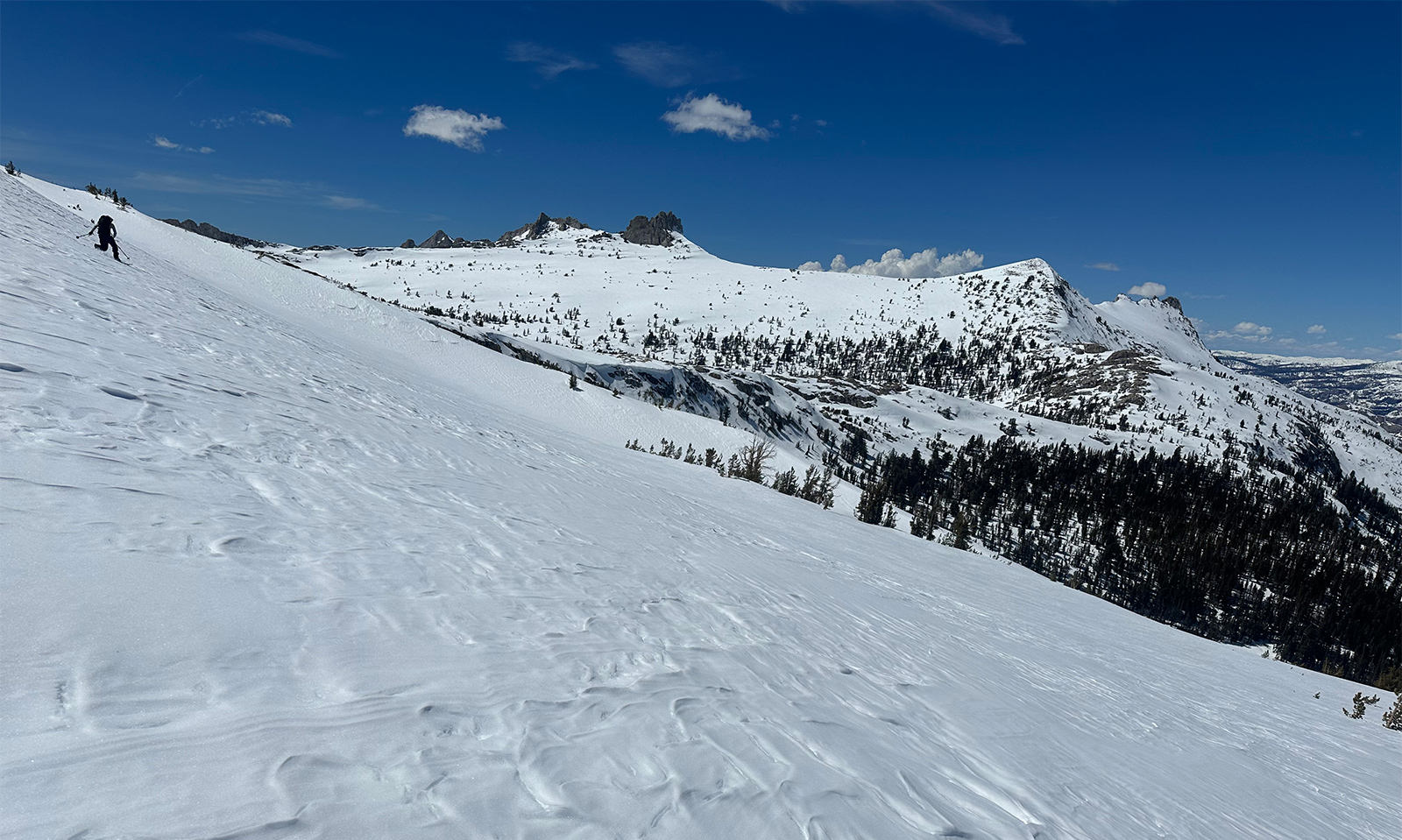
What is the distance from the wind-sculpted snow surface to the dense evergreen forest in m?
15.5

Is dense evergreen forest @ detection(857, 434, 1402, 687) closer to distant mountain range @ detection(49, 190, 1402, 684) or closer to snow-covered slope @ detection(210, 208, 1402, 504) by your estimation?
distant mountain range @ detection(49, 190, 1402, 684)

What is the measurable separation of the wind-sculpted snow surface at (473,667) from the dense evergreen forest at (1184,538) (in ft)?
51.0

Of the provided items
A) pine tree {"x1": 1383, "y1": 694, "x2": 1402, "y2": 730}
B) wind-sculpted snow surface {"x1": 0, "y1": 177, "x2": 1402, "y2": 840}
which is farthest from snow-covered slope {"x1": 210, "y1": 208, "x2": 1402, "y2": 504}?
wind-sculpted snow surface {"x1": 0, "y1": 177, "x2": 1402, "y2": 840}

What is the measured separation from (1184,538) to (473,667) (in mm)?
81834

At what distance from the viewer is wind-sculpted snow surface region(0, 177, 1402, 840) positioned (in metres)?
2.06

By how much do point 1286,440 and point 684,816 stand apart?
194295 mm

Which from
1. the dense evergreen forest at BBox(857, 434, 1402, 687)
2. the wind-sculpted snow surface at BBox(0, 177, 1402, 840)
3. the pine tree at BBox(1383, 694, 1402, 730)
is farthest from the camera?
the dense evergreen forest at BBox(857, 434, 1402, 687)

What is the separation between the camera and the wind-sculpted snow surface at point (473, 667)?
2059mm

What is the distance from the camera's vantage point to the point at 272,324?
1461 centimetres

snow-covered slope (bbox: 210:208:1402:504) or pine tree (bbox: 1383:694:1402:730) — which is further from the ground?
snow-covered slope (bbox: 210:208:1402:504)

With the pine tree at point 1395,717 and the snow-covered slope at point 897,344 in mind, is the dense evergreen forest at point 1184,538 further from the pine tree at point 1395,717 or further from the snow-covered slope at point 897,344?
the snow-covered slope at point 897,344

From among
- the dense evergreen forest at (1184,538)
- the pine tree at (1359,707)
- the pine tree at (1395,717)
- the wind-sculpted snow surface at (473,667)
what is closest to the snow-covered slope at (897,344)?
the dense evergreen forest at (1184,538)

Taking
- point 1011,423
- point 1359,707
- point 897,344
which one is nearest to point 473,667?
point 1359,707

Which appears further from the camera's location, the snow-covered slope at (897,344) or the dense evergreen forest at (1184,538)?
the snow-covered slope at (897,344)
